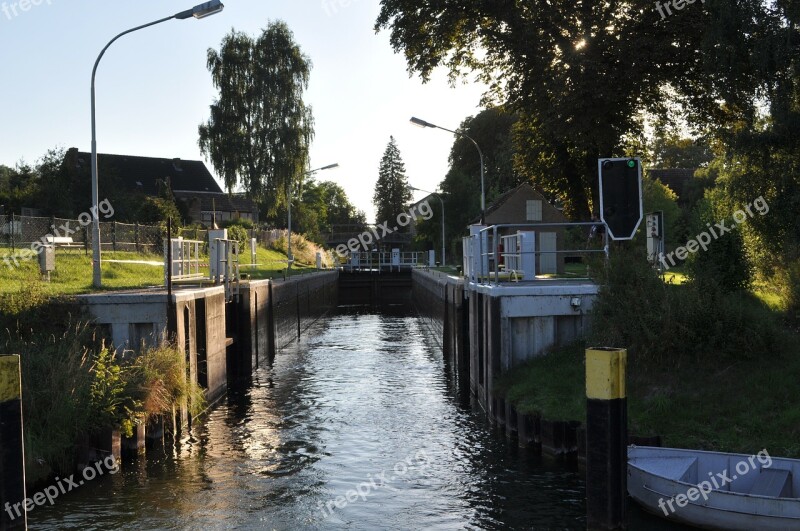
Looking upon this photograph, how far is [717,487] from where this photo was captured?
29.4 ft

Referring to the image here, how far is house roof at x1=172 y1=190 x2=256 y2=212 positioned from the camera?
75250 millimetres

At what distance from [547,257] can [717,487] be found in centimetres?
2813

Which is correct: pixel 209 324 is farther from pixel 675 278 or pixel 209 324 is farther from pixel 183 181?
pixel 183 181

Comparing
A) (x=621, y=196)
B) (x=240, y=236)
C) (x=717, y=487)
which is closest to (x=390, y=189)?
(x=240, y=236)

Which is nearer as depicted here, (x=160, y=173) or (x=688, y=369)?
(x=688, y=369)

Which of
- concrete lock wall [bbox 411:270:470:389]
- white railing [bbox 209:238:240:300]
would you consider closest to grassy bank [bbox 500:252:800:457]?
concrete lock wall [bbox 411:270:470:389]

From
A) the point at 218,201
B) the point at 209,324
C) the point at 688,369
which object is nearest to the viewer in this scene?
the point at 688,369

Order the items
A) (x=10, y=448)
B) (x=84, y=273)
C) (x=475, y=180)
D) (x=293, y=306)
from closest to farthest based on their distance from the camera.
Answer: (x=10, y=448) → (x=84, y=273) → (x=293, y=306) → (x=475, y=180)

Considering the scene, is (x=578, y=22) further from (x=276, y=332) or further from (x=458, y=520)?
(x=458, y=520)

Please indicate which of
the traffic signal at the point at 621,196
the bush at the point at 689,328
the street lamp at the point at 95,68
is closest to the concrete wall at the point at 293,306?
the street lamp at the point at 95,68

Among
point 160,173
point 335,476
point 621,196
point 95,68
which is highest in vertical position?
point 160,173

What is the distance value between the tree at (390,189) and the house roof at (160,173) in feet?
132

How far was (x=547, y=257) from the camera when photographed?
121 feet

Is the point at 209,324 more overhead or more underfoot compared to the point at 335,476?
more overhead
